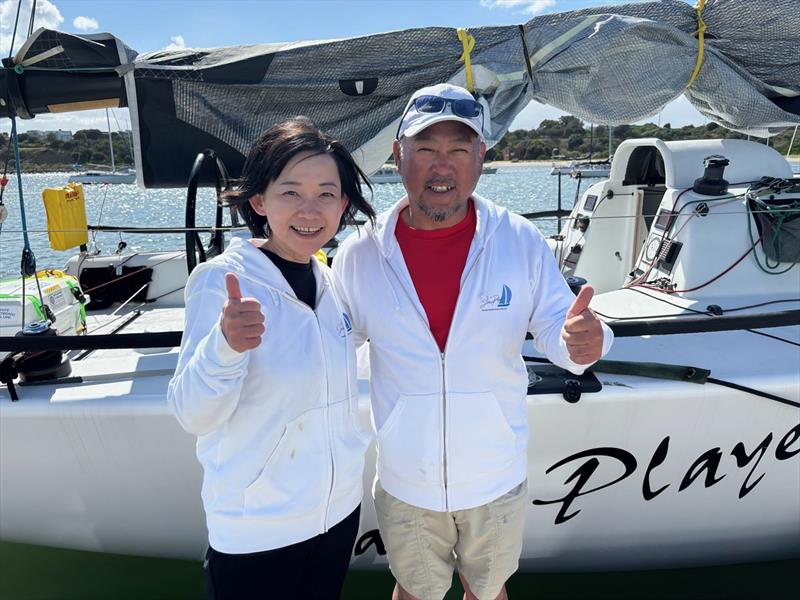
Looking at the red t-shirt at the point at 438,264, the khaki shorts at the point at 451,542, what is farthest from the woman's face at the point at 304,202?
the khaki shorts at the point at 451,542

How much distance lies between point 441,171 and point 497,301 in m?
0.45

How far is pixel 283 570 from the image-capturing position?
65.6 inches

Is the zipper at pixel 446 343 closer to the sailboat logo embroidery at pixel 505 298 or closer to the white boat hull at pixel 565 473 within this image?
the sailboat logo embroidery at pixel 505 298

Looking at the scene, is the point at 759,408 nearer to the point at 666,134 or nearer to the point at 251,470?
the point at 251,470

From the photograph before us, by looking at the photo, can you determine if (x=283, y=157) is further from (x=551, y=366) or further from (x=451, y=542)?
(x=551, y=366)

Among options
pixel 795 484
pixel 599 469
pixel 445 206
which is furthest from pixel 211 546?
pixel 795 484

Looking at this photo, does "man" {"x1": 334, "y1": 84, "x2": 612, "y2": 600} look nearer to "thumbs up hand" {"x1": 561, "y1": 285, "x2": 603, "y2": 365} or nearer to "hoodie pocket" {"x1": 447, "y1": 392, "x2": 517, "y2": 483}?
"hoodie pocket" {"x1": 447, "y1": 392, "x2": 517, "y2": 483}

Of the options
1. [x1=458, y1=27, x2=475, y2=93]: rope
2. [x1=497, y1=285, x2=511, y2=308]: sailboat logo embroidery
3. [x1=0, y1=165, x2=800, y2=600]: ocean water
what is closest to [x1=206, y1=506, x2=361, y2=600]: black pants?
[x1=497, y1=285, x2=511, y2=308]: sailboat logo embroidery

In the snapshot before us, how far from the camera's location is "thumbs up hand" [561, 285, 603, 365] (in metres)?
1.63

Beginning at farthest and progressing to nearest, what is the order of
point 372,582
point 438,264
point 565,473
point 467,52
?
point 372,582, point 467,52, point 565,473, point 438,264

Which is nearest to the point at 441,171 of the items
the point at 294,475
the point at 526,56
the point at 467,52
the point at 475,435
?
the point at 475,435

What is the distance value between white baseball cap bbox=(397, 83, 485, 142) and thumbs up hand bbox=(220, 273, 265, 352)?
0.87 meters

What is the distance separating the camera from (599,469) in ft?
8.99

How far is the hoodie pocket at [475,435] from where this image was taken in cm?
190
